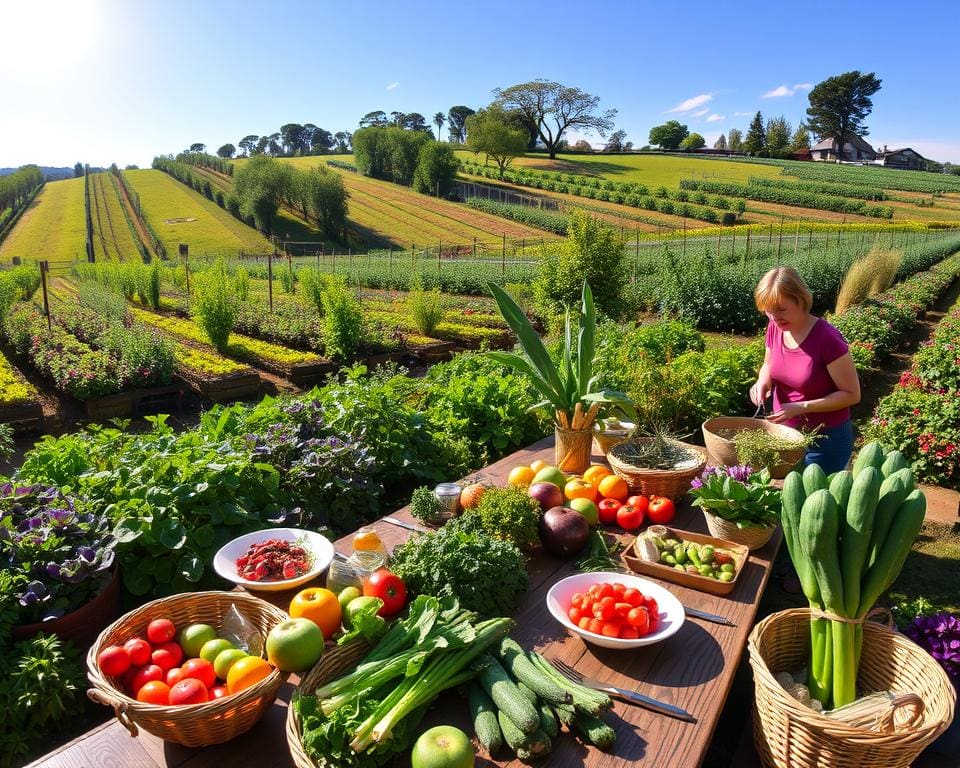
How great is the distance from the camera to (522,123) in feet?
296

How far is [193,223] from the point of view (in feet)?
177

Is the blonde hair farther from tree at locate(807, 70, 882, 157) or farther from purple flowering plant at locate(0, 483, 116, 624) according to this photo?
tree at locate(807, 70, 882, 157)

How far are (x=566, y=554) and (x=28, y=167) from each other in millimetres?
99166

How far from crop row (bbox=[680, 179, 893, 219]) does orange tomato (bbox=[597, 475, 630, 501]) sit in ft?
179

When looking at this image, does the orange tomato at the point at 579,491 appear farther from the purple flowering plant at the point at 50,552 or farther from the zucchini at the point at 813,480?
the purple flowering plant at the point at 50,552

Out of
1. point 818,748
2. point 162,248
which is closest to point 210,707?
point 818,748

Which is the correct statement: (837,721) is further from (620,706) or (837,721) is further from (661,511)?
(661,511)

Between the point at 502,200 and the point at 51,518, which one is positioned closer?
the point at 51,518

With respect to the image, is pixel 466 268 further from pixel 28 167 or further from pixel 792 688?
pixel 28 167

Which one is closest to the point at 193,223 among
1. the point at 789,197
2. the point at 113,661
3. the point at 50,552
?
the point at 789,197

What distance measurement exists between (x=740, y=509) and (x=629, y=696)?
42.4 inches

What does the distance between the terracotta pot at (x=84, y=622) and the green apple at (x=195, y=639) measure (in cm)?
98

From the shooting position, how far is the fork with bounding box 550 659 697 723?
1.68m

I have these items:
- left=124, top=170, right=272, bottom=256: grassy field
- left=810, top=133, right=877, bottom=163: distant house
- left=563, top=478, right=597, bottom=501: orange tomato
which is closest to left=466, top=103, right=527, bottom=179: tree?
left=124, top=170, right=272, bottom=256: grassy field
